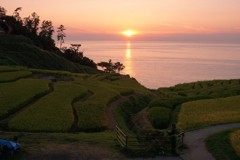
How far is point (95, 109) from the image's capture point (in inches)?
1346

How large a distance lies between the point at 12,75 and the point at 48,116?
2014cm

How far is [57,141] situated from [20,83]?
70.4ft

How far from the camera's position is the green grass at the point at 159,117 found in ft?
109

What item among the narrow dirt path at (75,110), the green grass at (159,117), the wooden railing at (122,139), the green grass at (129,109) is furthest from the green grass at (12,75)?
the wooden railing at (122,139)

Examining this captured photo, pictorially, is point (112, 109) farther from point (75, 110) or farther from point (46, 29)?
point (46, 29)

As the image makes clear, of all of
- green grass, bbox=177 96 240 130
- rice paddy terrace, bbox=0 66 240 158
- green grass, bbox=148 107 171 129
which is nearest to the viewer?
rice paddy terrace, bbox=0 66 240 158

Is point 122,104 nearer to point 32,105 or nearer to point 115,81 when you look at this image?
point 32,105

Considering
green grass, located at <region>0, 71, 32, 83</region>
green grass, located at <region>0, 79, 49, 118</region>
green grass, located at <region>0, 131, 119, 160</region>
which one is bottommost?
green grass, located at <region>0, 131, 119, 160</region>

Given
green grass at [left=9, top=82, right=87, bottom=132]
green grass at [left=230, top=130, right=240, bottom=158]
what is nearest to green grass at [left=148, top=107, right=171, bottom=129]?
green grass at [left=230, top=130, right=240, bottom=158]

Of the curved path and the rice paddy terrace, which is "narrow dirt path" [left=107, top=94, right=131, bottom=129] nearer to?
the rice paddy terrace

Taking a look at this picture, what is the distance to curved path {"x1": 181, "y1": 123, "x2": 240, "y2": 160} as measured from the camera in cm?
2220

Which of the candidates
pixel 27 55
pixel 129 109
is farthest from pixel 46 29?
pixel 129 109

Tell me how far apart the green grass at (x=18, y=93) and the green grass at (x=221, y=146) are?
1718 cm

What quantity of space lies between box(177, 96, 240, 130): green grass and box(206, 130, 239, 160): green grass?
3.24 m
